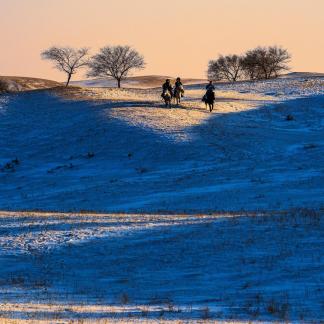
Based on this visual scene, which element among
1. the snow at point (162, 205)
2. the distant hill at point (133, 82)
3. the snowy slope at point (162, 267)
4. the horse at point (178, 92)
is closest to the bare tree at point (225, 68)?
the distant hill at point (133, 82)

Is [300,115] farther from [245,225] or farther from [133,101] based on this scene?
[245,225]

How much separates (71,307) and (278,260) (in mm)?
6120

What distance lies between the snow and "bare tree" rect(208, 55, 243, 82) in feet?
144

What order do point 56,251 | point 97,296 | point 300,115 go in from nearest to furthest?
point 97,296, point 56,251, point 300,115

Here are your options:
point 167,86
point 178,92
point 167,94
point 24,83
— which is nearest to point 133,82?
point 24,83

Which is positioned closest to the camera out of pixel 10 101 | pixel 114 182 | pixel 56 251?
pixel 56 251

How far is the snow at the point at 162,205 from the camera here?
53.4 ft

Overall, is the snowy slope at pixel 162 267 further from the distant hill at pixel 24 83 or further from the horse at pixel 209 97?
the distant hill at pixel 24 83

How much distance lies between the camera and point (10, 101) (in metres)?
69.6

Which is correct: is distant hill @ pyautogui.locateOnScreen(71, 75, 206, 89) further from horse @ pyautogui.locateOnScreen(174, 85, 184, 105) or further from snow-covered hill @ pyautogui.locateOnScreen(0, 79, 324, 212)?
horse @ pyautogui.locateOnScreen(174, 85, 184, 105)

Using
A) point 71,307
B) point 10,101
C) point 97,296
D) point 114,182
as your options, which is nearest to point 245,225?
point 97,296

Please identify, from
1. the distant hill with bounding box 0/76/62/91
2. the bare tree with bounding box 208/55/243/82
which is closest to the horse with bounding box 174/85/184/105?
the distant hill with bounding box 0/76/62/91

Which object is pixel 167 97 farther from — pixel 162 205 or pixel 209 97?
pixel 162 205

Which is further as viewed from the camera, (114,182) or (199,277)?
(114,182)
